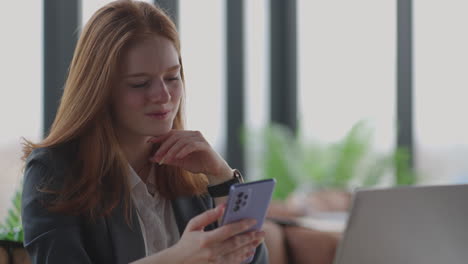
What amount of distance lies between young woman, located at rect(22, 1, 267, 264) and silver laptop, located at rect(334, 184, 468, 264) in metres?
0.49

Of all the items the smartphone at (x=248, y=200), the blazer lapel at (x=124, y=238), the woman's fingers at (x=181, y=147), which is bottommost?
the blazer lapel at (x=124, y=238)

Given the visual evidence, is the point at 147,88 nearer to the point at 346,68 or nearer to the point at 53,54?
the point at 53,54

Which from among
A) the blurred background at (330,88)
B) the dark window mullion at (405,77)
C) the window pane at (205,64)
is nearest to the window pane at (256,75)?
the blurred background at (330,88)

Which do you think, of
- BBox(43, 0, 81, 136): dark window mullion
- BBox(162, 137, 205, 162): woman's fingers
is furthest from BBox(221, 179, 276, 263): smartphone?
BBox(43, 0, 81, 136): dark window mullion

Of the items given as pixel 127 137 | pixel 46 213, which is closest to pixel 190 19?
pixel 127 137

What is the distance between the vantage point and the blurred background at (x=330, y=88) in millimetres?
5773

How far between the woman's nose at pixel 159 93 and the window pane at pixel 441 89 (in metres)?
4.36

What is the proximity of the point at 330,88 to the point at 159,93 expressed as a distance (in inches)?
201

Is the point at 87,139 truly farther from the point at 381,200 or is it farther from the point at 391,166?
the point at 391,166

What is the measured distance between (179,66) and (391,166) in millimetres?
4460

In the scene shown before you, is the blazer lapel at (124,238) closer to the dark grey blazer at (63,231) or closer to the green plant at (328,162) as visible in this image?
the dark grey blazer at (63,231)

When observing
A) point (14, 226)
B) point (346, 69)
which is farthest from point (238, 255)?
point (346, 69)

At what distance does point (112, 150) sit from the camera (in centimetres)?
181

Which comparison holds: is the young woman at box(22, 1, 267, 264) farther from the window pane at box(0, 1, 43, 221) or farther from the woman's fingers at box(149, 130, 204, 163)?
the window pane at box(0, 1, 43, 221)
